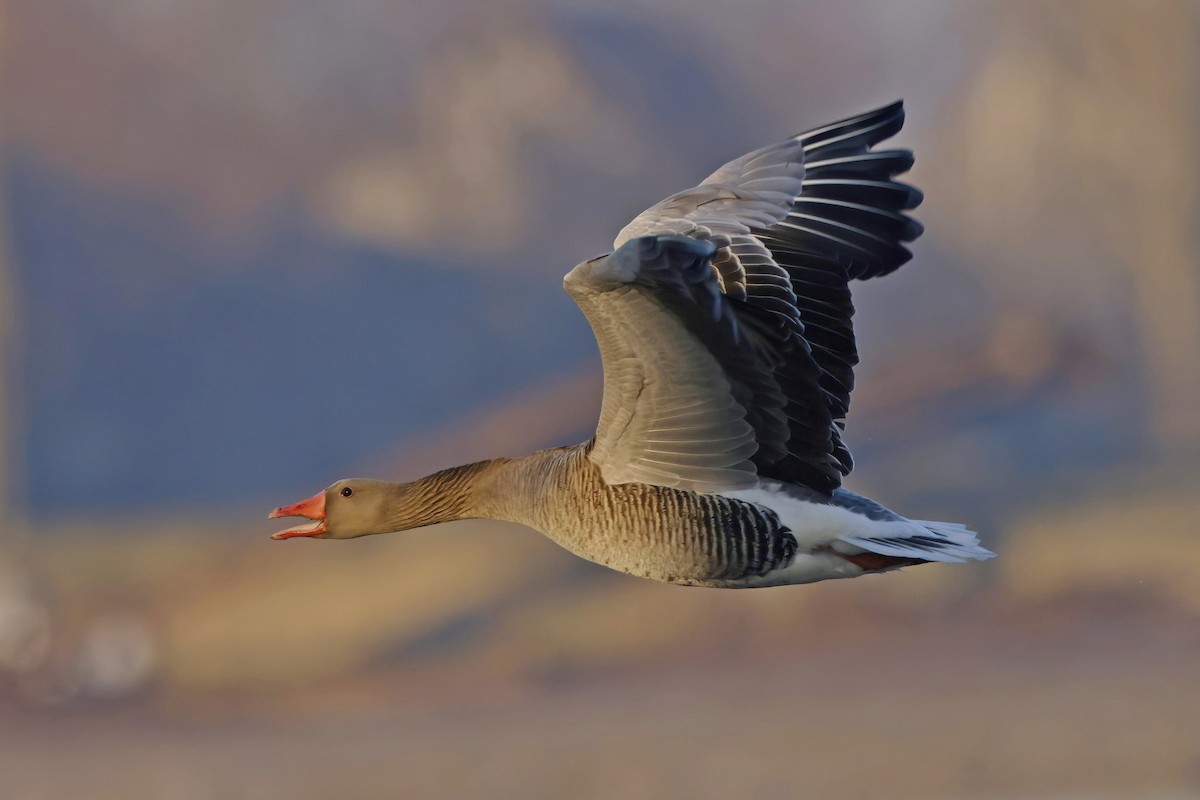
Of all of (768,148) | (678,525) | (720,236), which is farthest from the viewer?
(768,148)

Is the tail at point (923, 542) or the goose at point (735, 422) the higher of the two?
the goose at point (735, 422)

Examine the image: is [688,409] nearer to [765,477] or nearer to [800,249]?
[765,477]

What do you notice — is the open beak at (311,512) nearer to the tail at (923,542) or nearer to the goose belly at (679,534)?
the goose belly at (679,534)

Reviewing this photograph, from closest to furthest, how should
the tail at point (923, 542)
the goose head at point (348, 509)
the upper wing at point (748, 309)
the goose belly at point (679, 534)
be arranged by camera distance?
the upper wing at point (748, 309)
the tail at point (923, 542)
the goose belly at point (679, 534)
the goose head at point (348, 509)

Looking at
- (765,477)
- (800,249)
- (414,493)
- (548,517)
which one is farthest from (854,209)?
(414,493)

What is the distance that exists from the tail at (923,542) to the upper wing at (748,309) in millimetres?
203

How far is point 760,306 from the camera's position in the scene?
369 cm

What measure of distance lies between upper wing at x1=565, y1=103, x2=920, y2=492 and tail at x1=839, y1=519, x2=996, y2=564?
20cm

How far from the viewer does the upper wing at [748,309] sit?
3.18m

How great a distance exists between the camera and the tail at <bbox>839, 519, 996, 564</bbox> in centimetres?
365

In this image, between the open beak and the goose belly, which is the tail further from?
the open beak

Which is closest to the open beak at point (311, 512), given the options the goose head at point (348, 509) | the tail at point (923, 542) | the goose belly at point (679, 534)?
the goose head at point (348, 509)

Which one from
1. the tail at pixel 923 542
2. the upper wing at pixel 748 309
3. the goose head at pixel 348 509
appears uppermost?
the upper wing at pixel 748 309

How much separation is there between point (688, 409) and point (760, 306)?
1.12 ft
